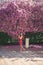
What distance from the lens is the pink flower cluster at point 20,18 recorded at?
48.3 ft

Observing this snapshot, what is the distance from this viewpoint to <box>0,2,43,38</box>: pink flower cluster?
14.7m

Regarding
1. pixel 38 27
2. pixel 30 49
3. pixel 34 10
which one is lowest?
pixel 30 49

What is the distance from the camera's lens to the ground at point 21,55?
11570mm

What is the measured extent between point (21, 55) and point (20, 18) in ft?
8.21

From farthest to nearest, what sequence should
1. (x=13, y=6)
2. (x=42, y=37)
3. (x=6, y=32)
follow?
(x=42, y=37), (x=6, y=32), (x=13, y=6)

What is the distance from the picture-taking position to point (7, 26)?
15.0 metres

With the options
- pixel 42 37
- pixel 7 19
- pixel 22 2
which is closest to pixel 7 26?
pixel 7 19

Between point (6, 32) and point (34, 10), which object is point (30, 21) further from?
point (6, 32)

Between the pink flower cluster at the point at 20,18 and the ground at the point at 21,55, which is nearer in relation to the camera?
the ground at the point at 21,55

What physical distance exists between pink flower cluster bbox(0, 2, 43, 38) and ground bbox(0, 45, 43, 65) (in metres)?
1.05

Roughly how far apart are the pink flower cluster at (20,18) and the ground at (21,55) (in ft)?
3.46

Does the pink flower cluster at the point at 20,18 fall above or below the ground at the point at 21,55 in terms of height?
above

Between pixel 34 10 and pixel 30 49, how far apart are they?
2.26 metres

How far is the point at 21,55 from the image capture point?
13.1 metres
